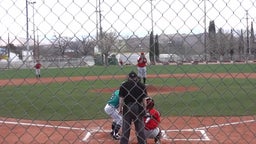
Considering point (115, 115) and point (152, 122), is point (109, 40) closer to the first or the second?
point (152, 122)

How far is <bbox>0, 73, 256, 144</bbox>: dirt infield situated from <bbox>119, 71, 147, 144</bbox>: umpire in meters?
1.17

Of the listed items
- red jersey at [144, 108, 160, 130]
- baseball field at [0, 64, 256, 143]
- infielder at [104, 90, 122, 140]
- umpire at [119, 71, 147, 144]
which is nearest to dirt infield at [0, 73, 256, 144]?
baseball field at [0, 64, 256, 143]

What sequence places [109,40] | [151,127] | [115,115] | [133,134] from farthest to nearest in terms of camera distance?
[133,134] < [115,115] < [151,127] < [109,40]

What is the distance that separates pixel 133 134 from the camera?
10.3 metres

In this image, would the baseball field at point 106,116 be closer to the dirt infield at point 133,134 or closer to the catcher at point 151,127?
the dirt infield at point 133,134

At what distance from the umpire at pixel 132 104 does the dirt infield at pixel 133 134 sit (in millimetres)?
1169

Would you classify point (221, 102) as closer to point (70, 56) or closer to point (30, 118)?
point (30, 118)

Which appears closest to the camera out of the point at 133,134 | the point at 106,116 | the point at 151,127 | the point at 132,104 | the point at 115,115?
the point at 132,104

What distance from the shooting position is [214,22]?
12.6 feet

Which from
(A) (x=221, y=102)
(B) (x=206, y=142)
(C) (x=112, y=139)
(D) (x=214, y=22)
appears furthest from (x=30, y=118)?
(D) (x=214, y=22)

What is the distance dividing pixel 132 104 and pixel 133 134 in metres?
2.31

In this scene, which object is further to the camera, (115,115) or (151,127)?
(115,115)

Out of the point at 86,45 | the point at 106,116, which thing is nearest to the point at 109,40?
the point at 86,45

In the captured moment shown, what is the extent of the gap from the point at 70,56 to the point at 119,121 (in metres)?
5.82
